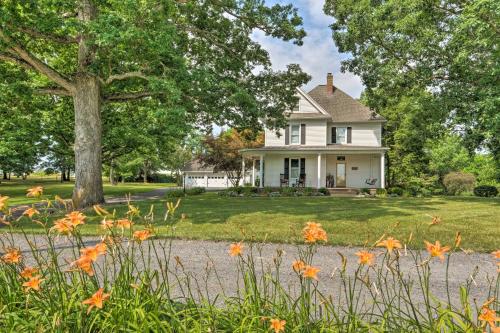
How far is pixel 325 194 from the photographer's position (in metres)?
23.2

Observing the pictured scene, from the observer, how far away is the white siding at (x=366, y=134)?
26.8m

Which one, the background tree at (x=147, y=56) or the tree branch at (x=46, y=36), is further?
the tree branch at (x=46, y=36)

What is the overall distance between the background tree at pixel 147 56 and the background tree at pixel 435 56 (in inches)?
148

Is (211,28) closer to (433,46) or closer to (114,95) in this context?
(114,95)

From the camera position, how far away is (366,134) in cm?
2700

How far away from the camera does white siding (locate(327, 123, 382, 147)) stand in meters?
26.8

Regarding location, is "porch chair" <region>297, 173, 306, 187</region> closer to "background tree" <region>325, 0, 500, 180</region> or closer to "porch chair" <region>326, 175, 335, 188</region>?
"porch chair" <region>326, 175, 335, 188</region>

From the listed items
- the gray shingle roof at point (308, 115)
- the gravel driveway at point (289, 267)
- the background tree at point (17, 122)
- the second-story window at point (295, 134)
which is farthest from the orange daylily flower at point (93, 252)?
the second-story window at point (295, 134)

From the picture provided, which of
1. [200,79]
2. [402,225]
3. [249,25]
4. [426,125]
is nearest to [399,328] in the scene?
[402,225]

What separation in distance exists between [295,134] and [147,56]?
1688 cm

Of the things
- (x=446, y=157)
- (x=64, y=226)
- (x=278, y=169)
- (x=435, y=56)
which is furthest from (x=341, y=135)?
(x=64, y=226)

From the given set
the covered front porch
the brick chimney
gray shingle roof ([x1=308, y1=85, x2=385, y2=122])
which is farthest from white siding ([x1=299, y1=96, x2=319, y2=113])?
the brick chimney

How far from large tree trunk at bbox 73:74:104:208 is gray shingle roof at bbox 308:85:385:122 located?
18.8 metres

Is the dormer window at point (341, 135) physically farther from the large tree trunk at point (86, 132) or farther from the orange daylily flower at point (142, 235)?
the orange daylily flower at point (142, 235)
